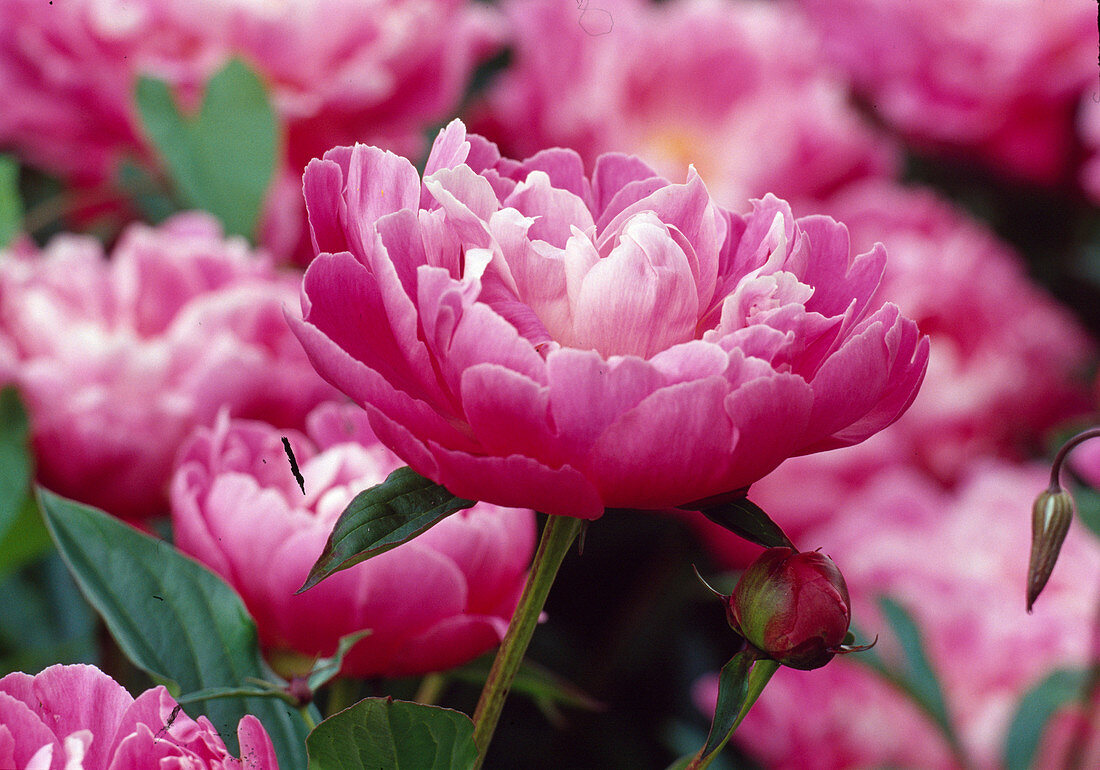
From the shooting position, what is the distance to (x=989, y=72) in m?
0.77

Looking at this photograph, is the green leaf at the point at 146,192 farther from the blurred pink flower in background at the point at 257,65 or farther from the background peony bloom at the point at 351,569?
the background peony bloom at the point at 351,569

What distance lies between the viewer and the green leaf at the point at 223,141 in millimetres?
466

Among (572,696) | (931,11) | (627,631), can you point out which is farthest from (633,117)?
(572,696)

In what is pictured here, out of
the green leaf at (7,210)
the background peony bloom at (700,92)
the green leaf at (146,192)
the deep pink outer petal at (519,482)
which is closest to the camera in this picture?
the deep pink outer petal at (519,482)

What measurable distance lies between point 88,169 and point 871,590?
0.45m

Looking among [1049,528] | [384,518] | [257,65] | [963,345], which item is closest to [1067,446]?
[1049,528]

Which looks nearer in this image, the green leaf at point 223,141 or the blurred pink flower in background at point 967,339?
the green leaf at point 223,141

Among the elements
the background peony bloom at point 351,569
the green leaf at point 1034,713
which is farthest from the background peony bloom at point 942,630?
the background peony bloom at point 351,569

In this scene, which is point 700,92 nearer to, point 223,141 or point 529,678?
point 223,141

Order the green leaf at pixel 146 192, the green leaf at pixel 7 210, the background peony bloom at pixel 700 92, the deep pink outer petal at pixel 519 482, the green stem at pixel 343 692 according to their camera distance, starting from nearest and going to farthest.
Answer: the deep pink outer petal at pixel 519 482 → the green stem at pixel 343 692 → the green leaf at pixel 7 210 → the green leaf at pixel 146 192 → the background peony bloom at pixel 700 92

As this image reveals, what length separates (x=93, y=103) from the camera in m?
0.53

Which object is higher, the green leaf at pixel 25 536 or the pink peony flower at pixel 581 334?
the pink peony flower at pixel 581 334

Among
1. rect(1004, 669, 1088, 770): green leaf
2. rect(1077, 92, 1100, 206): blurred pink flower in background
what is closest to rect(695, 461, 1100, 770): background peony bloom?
rect(1004, 669, 1088, 770): green leaf

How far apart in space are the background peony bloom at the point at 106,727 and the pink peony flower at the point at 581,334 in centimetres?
7
